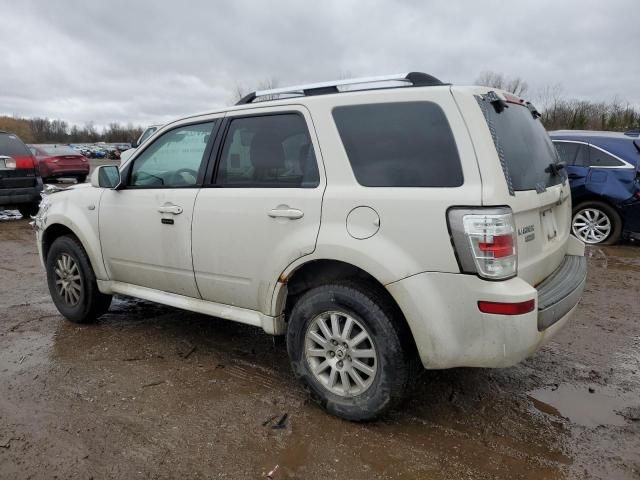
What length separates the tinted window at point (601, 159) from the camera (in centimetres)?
761

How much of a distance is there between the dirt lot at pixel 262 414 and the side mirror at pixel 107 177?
4.15ft

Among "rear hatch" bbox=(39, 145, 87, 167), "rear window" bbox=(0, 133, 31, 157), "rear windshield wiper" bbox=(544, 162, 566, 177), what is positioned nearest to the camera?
"rear windshield wiper" bbox=(544, 162, 566, 177)

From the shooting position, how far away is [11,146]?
33.2ft

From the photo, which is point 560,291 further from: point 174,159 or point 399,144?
point 174,159

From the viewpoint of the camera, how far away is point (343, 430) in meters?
2.89

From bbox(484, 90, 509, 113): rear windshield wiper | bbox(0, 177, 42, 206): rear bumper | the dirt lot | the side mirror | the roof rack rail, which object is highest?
the roof rack rail

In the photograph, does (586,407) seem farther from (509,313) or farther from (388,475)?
(388,475)

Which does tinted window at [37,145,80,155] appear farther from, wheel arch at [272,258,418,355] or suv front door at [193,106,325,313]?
wheel arch at [272,258,418,355]

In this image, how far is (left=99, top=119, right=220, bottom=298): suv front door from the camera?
3578 millimetres

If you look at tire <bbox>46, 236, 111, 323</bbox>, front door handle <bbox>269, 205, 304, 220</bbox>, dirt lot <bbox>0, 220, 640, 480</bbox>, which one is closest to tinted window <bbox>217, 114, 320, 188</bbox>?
front door handle <bbox>269, 205, 304, 220</bbox>

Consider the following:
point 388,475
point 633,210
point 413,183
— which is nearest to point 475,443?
point 388,475

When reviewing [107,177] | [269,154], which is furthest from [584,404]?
[107,177]

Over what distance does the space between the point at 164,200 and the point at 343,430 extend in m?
2.02

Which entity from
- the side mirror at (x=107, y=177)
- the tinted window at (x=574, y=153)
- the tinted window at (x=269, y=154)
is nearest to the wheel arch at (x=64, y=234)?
the side mirror at (x=107, y=177)
